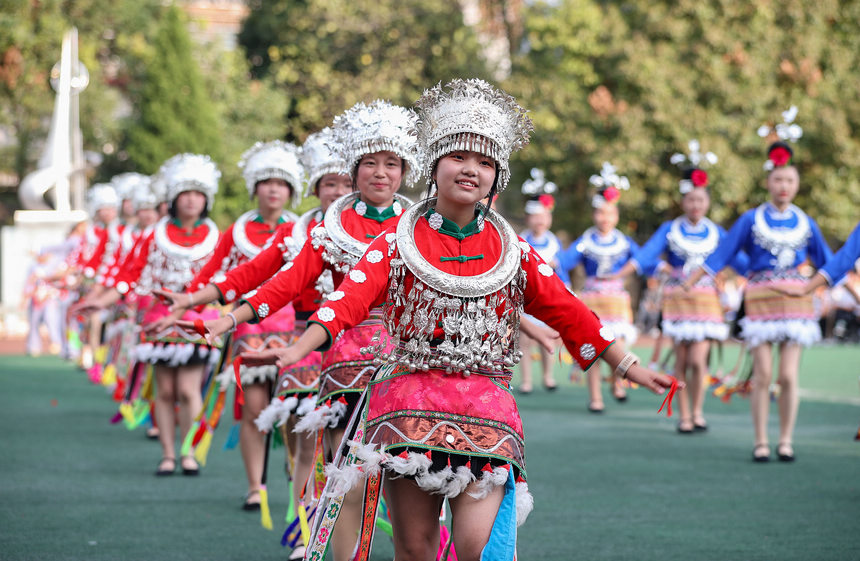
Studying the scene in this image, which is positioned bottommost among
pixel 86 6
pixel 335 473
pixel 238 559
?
pixel 238 559

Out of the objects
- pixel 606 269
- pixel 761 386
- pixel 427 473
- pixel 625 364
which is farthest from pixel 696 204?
pixel 427 473

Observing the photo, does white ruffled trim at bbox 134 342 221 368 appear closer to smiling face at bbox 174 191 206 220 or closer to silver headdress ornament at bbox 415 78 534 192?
smiling face at bbox 174 191 206 220

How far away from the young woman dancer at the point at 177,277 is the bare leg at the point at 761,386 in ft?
14.2

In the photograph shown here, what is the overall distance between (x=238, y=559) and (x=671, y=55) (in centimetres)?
2531

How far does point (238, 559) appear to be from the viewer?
6105 millimetres

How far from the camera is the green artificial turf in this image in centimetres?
633

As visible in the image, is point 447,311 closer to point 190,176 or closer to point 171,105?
point 190,176

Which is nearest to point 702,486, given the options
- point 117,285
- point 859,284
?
point 117,285

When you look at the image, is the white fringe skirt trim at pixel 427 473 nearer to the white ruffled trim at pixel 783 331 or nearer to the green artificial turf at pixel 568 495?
the green artificial turf at pixel 568 495

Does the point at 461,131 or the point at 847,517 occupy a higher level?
the point at 461,131

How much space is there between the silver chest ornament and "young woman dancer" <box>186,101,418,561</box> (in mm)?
1063

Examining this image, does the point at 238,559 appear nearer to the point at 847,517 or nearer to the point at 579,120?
the point at 847,517

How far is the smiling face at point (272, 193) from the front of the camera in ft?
24.1

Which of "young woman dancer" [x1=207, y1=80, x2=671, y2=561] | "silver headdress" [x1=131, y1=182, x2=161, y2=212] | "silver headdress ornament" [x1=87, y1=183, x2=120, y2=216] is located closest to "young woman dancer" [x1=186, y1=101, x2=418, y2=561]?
"young woman dancer" [x1=207, y1=80, x2=671, y2=561]
